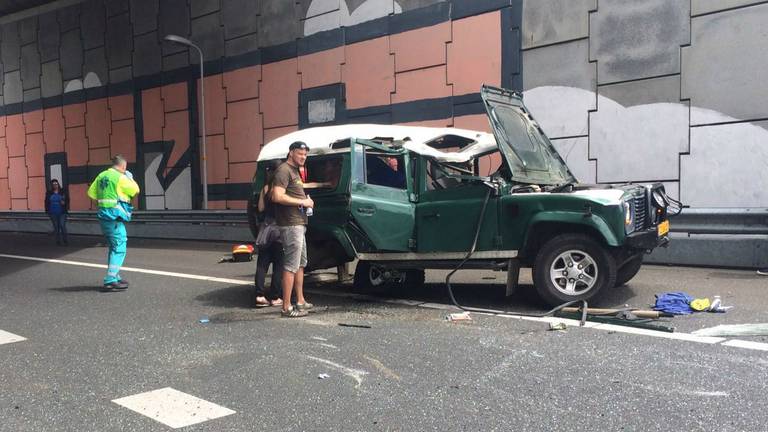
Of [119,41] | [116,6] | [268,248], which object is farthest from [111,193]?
[116,6]

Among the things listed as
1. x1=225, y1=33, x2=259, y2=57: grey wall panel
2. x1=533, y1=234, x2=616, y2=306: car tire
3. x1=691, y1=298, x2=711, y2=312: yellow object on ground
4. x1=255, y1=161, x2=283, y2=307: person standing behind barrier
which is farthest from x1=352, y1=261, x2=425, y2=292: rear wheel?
x1=225, y1=33, x2=259, y2=57: grey wall panel

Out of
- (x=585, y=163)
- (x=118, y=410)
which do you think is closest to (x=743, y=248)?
(x=585, y=163)

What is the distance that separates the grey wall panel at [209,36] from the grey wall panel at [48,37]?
25.8 ft

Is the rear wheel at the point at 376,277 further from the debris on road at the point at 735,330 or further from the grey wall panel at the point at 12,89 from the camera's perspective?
the grey wall panel at the point at 12,89

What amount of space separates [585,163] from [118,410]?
9.59 meters

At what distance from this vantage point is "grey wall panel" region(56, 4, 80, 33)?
2225 centimetres

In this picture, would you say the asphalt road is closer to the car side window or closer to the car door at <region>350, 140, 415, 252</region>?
the car door at <region>350, 140, 415, 252</region>

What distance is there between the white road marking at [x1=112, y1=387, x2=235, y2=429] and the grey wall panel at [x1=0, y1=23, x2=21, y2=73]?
2536 centimetres

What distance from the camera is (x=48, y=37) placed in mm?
23344

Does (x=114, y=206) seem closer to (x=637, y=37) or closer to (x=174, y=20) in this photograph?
(x=637, y=37)

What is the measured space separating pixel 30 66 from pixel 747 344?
26.3m

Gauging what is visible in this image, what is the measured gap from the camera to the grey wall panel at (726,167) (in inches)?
383

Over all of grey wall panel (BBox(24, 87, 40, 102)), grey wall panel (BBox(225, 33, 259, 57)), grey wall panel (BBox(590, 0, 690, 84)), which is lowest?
grey wall panel (BBox(590, 0, 690, 84))

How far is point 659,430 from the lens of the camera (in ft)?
10.8
